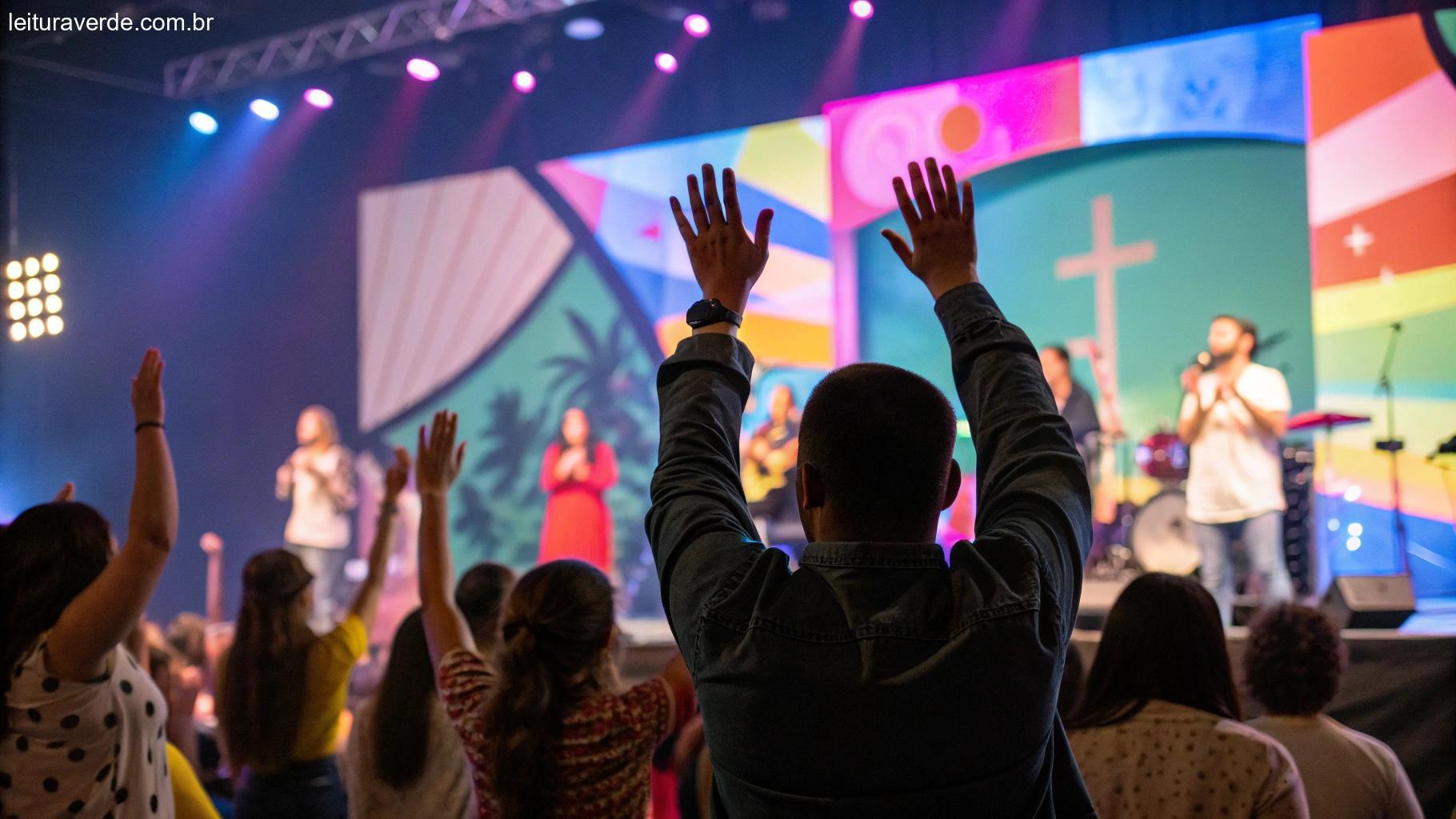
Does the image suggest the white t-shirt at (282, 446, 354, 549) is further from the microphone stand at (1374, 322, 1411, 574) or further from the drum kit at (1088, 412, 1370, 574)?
the microphone stand at (1374, 322, 1411, 574)

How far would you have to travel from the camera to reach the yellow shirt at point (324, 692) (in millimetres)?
2361

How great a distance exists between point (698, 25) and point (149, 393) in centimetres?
638

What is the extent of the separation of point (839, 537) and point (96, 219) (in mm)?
9451

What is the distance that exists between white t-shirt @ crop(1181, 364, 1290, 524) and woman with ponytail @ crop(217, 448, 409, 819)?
4.36 metres

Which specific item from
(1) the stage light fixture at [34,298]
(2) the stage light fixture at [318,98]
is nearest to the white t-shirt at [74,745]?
(1) the stage light fixture at [34,298]

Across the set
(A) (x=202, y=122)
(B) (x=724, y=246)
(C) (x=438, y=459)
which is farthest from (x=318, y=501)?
(B) (x=724, y=246)

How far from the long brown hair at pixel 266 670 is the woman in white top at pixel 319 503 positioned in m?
5.73

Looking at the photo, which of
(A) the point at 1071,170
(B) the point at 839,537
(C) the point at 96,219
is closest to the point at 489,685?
(B) the point at 839,537

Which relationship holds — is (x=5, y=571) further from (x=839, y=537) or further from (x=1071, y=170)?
(x=1071, y=170)

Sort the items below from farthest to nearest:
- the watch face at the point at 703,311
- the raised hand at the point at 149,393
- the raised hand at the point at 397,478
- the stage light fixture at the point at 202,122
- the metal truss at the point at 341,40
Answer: the stage light fixture at the point at 202,122 < the metal truss at the point at 341,40 < the raised hand at the point at 397,478 < the raised hand at the point at 149,393 < the watch face at the point at 703,311

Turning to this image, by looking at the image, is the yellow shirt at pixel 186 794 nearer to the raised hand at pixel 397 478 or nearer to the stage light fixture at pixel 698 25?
the raised hand at pixel 397 478

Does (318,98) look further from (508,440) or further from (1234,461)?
(1234,461)

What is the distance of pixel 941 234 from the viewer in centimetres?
110

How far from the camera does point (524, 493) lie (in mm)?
7957
